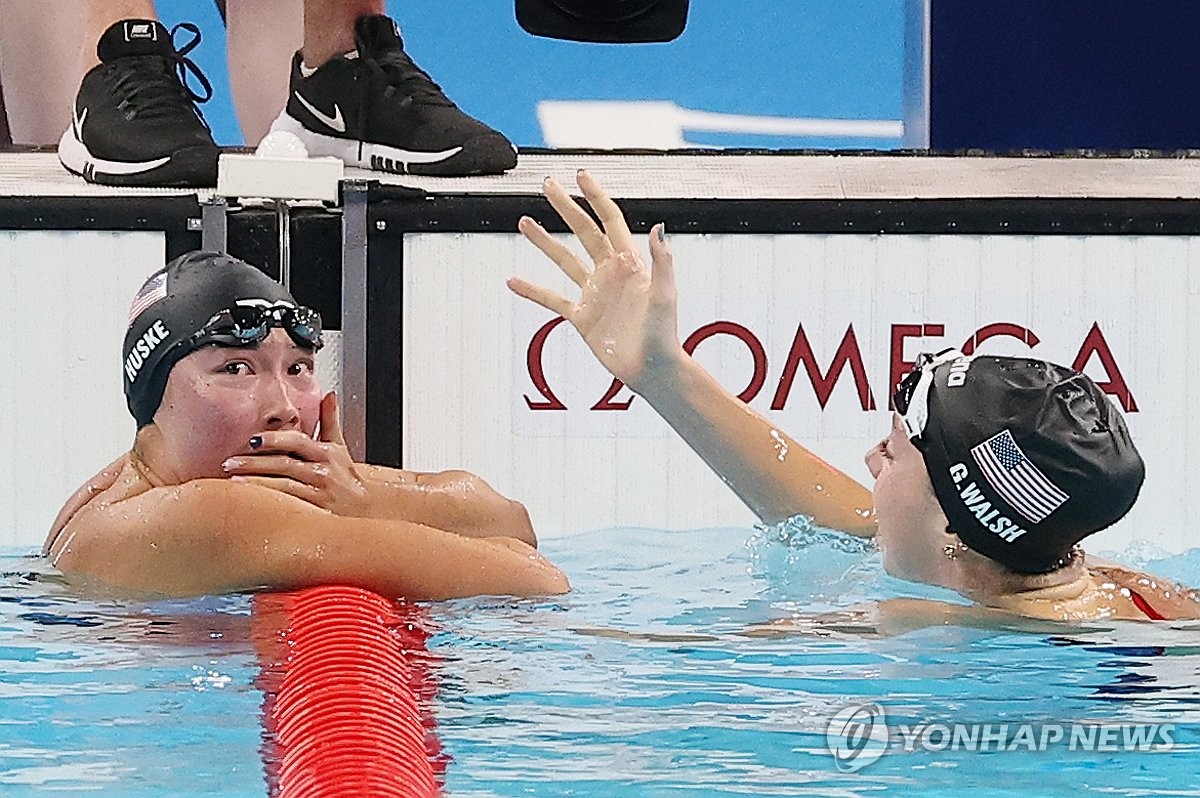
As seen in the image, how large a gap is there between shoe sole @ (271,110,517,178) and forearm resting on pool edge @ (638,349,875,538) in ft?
2.40

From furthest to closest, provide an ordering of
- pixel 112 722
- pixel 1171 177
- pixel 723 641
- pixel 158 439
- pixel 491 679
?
pixel 1171 177 → pixel 158 439 → pixel 723 641 → pixel 491 679 → pixel 112 722

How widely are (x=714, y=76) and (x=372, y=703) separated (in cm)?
538

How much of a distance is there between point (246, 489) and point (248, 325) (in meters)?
0.28

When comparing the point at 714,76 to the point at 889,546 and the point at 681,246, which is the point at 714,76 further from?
the point at 889,546

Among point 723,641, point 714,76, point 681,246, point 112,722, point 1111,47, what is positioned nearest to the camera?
point 112,722

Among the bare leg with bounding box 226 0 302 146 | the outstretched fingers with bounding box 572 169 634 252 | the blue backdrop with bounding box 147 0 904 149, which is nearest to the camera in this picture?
the outstretched fingers with bounding box 572 169 634 252

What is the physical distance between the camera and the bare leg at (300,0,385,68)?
11.6 ft

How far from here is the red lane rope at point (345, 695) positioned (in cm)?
186

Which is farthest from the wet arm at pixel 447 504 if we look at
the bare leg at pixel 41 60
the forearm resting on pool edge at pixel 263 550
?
the bare leg at pixel 41 60

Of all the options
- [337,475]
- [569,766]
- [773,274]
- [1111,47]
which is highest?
[1111,47]

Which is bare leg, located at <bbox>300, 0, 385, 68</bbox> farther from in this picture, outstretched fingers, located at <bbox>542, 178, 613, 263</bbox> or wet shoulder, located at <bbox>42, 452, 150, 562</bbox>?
wet shoulder, located at <bbox>42, 452, 150, 562</bbox>

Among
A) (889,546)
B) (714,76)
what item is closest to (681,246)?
(889,546)

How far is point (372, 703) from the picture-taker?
209 centimetres

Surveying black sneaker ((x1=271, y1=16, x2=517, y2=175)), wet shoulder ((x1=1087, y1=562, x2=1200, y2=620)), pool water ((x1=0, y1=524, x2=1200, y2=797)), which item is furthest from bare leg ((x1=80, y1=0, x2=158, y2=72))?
wet shoulder ((x1=1087, y1=562, x2=1200, y2=620))
